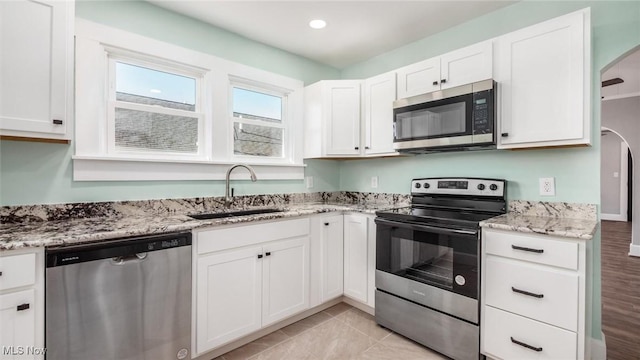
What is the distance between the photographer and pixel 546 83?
182 centimetres

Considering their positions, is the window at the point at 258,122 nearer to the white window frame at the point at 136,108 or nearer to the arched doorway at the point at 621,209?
the white window frame at the point at 136,108

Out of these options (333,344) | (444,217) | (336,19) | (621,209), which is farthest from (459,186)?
(621,209)

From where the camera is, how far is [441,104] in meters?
2.23

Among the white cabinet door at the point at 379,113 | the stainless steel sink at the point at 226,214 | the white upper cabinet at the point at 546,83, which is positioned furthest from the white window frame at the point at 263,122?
the white upper cabinet at the point at 546,83

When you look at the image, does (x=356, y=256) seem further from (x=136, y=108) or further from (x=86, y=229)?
(x=136, y=108)

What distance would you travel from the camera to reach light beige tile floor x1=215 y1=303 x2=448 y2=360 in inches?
76.7

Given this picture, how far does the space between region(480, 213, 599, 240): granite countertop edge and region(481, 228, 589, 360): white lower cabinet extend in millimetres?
41

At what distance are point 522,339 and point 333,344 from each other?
118 cm

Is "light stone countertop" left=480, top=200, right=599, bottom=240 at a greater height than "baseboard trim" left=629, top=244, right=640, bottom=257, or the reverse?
"light stone countertop" left=480, top=200, right=599, bottom=240

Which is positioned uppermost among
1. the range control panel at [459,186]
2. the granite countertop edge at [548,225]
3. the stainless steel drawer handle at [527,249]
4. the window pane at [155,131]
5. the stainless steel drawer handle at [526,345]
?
the window pane at [155,131]

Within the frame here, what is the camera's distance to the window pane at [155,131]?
2.13m

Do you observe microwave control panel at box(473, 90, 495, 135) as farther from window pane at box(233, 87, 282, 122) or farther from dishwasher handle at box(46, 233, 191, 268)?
dishwasher handle at box(46, 233, 191, 268)

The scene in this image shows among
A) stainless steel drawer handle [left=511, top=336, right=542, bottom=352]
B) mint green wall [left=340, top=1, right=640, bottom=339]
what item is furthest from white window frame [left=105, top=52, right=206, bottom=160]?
stainless steel drawer handle [left=511, top=336, right=542, bottom=352]

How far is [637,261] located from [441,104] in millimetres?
4154
